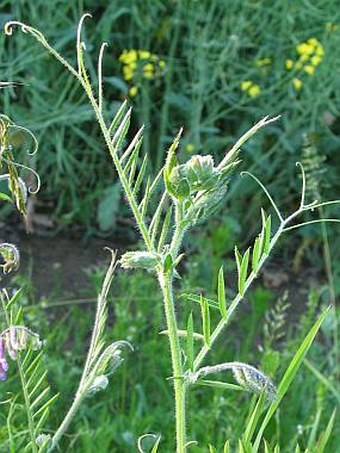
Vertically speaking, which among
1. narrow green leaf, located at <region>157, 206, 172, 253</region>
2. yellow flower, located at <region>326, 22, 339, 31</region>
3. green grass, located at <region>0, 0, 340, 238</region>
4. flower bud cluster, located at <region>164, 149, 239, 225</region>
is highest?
flower bud cluster, located at <region>164, 149, 239, 225</region>

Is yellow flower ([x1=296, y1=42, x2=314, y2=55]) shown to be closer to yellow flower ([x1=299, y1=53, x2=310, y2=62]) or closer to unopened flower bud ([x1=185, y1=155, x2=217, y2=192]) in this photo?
yellow flower ([x1=299, y1=53, x2=310, y2=62])

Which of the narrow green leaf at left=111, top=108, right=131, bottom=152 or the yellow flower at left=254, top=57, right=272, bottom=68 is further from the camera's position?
the yellow flower at left=254, top=57, right=272, bottom=68

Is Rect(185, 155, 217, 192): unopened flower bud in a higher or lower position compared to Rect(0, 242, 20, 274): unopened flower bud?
higher

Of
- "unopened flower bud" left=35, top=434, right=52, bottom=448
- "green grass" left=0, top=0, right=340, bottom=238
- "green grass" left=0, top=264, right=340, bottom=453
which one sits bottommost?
"green grass" left=0, top=264, right=340, bottom=453

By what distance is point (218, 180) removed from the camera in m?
1.14

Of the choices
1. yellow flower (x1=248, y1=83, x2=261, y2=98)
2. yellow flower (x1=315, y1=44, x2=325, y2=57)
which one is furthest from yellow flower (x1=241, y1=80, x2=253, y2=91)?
yellow flower (x1=315, y1=44, x2=325, y2=57)

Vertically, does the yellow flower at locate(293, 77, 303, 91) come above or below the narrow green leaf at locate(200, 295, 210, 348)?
below

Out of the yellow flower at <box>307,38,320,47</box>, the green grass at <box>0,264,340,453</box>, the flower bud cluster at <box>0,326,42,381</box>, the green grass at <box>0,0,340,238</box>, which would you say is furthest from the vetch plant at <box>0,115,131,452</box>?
the yellow flower at <box>307,38,320,47</box>

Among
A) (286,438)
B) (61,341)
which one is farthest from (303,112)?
(286,438)

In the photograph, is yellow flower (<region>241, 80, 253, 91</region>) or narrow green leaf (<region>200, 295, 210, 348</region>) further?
yellow flower (<region>241, 80, 253, 91</region>)

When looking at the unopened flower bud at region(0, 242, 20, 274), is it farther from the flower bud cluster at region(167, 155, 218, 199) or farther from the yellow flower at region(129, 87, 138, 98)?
the yellow flower at region(129, 87, 138, 98)

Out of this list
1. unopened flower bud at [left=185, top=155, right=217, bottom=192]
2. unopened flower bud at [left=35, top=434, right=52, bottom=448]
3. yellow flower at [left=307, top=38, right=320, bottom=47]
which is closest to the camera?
unopened flower bud at [left=185, top=155, right=217, bottom=192]

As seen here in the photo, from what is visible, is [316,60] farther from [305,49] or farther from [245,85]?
[245,85]

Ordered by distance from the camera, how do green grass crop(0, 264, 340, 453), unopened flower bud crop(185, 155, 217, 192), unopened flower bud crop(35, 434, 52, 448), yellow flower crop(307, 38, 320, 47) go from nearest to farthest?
unopened flower bud crop(185, 155, 217, 192)
unopened flower bud crop(35, 434, 52, 448)
green grass crop(0, 264, 340, 453)
yellow flower crop(307, 38, 320, 47)
